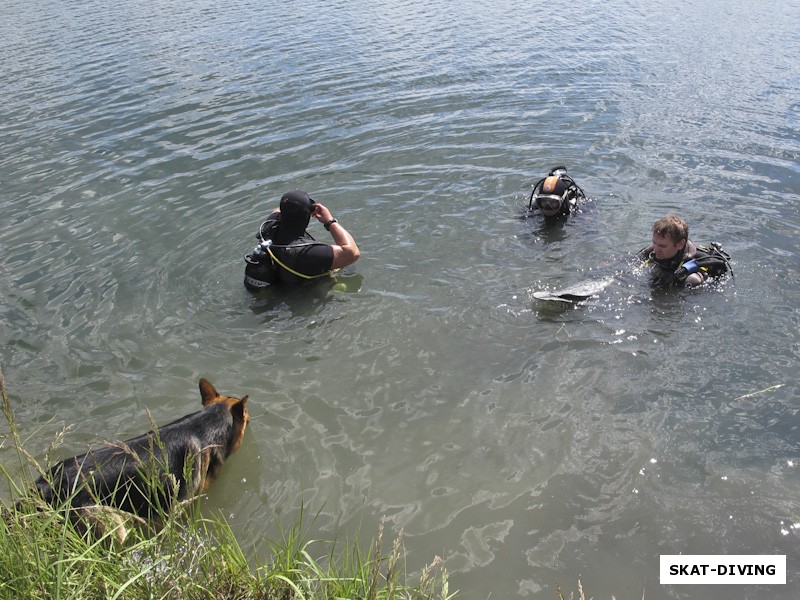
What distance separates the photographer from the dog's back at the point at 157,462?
12.9 ft

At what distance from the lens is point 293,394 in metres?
5.93

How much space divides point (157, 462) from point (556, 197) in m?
6.00

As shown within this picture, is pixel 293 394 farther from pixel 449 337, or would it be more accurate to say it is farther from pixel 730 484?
pixel 730 484

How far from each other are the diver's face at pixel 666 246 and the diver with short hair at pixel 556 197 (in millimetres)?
1589

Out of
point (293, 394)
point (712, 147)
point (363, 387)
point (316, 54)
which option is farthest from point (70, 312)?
point (316, 54)

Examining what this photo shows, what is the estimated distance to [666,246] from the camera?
7098mm

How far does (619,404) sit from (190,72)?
14754 mm

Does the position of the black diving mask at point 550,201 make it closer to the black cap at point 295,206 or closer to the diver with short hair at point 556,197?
the diver with short hair at point 556,197

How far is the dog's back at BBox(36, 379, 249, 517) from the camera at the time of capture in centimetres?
394

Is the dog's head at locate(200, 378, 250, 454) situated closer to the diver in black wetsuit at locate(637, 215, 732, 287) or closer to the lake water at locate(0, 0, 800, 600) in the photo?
the lake water at locate(0, 0, 800, 600)

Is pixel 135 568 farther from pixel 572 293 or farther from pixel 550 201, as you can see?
pixel 550 201

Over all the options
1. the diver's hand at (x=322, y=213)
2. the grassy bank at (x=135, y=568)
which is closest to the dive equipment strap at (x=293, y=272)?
the diver's hand at (x=322, y=213)

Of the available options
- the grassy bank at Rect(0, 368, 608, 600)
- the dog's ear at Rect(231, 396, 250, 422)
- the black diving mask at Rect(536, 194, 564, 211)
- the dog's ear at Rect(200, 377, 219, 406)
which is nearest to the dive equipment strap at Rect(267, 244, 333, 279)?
the dog's ear at Rect(200, 377, 219, 406)

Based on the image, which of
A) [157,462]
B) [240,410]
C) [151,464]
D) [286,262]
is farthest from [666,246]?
[151,464]
